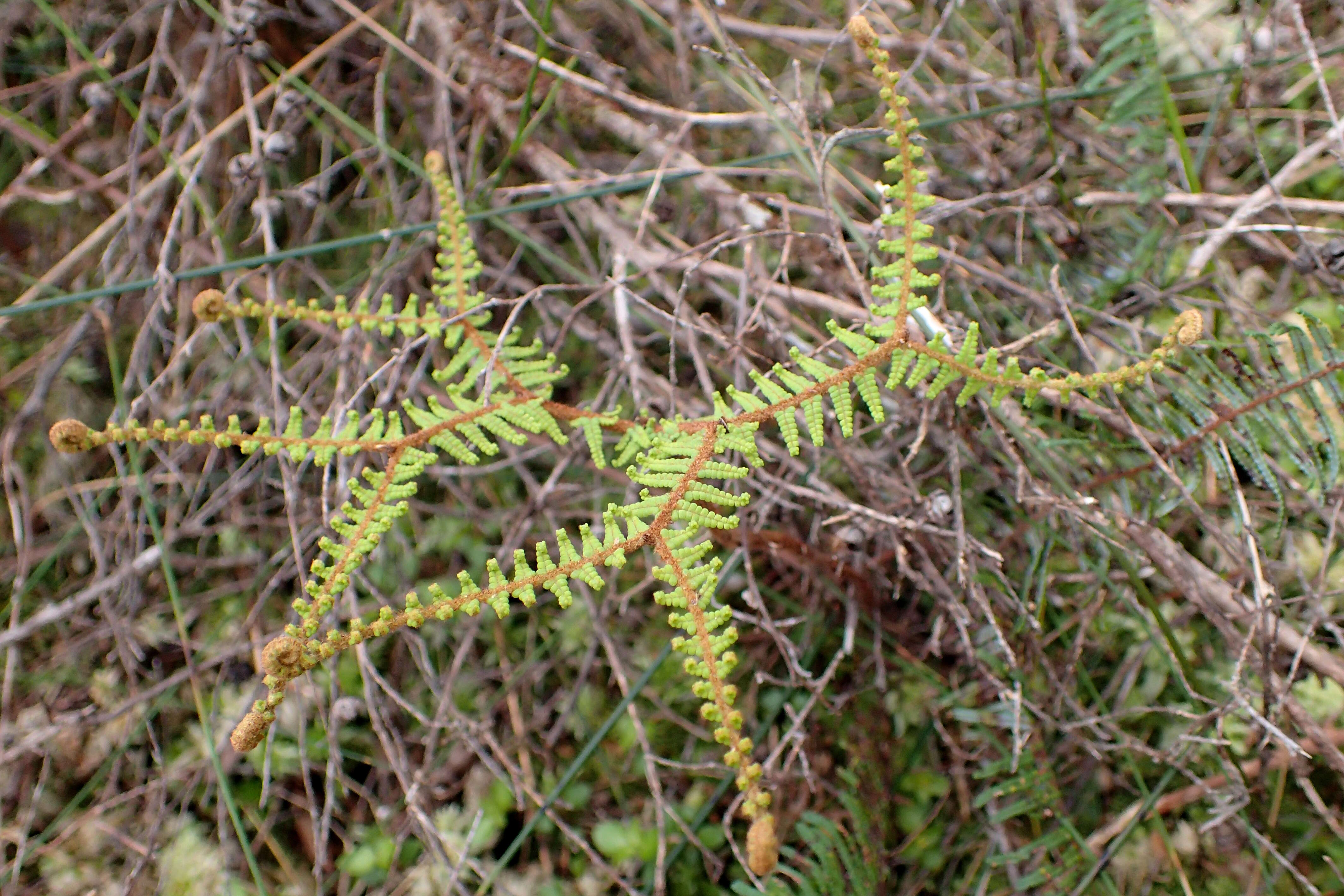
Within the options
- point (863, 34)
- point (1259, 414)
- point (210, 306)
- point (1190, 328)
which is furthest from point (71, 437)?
point (1259, 414)

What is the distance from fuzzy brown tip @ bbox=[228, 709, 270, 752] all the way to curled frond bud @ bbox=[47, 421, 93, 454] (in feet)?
1.46

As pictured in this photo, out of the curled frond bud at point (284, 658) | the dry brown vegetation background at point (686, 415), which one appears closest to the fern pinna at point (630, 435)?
the curled frond bud at point (284, 658)

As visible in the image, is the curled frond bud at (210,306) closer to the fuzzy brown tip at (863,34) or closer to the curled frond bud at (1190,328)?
the fuzzy brown tip at (863,34)

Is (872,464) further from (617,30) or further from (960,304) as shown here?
(617,30)

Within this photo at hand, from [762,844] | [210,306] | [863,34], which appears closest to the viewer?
[762,844]

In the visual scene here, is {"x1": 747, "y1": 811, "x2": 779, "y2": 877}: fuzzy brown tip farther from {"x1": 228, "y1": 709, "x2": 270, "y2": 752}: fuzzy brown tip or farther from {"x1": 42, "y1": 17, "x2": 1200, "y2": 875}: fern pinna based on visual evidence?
{"x1": 228, "y1": 709, "x2": 270, "y2": 752}: fuzzy brown tip

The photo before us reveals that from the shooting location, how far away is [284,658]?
928 millimetres

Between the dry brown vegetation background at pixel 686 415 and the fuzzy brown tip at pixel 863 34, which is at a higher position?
the fuzzy brown tip at pixel 863 34

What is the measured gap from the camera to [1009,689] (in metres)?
1.64

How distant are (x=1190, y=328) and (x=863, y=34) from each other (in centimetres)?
54

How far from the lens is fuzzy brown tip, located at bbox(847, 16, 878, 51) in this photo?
1.03m

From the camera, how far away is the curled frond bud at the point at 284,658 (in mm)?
920

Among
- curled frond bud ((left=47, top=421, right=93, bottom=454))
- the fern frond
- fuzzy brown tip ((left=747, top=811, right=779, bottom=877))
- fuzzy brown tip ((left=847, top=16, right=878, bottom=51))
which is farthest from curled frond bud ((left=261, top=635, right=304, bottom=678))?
the fern frond

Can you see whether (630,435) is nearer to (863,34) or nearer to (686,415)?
(686,415)
